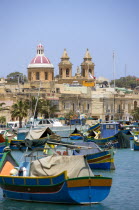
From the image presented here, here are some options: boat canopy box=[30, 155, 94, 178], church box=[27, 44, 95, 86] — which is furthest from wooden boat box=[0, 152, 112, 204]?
church box=[27, 44, 95, 86]

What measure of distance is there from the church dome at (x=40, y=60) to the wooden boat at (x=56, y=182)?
97091 mm

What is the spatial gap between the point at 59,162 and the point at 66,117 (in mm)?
87250

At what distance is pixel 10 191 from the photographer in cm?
2797

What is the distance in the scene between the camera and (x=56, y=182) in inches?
1029

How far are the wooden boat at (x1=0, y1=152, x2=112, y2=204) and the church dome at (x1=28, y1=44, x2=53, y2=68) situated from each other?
9709 centimetres

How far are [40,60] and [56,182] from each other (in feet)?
330

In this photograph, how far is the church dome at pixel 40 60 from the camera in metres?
125

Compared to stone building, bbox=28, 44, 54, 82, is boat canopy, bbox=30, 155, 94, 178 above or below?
below

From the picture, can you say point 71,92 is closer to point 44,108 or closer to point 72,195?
point 44,108

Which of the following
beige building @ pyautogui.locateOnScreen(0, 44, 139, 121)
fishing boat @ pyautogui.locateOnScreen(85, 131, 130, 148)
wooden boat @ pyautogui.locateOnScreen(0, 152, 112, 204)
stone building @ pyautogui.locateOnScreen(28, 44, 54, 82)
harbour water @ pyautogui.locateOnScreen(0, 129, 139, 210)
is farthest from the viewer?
stone building @ pyautogui.locateOnScreen(28, 44, 54, 82)

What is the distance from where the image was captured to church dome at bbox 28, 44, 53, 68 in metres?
125

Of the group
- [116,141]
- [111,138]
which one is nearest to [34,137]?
[111,138]

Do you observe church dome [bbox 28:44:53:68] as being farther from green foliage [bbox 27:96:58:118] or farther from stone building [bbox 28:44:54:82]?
green foliage [bbox 27:96:58:118]

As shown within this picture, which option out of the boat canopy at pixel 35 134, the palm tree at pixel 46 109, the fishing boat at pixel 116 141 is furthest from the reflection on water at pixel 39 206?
the palm tree at pixel 46 109
